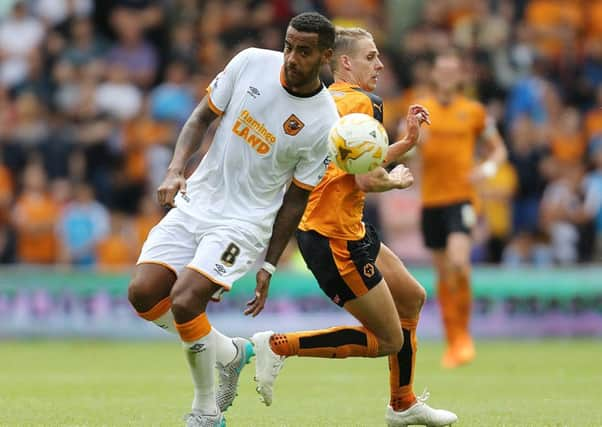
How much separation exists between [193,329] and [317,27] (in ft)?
6.24

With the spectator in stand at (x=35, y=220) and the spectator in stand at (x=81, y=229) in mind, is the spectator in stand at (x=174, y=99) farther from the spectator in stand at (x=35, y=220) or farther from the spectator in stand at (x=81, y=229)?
the spectator in stand at (x=35, y=220)

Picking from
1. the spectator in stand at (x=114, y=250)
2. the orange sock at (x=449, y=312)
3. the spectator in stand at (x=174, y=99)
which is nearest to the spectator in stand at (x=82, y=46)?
the spectator in stand at (x=174, y=99)

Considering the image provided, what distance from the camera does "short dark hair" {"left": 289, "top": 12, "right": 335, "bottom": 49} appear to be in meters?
7.71

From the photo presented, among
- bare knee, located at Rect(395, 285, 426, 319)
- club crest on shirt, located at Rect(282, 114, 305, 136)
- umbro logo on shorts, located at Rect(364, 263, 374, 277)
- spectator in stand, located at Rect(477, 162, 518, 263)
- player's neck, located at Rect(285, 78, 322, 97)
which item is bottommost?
spectator in stand, located at Rect(477, 162, 518, 263)

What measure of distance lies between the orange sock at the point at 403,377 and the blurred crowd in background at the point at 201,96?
9.33m

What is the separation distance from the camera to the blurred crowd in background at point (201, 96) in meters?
18.2

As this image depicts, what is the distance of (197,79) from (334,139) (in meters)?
12.5

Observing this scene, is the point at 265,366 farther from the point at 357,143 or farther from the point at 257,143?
the point at 357,143

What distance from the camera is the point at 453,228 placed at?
13.8 m

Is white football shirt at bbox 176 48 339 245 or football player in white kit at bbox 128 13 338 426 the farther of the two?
white football shirt at bbox 176 48 339 245

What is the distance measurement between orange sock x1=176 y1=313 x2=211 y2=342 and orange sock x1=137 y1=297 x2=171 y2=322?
1.09ft

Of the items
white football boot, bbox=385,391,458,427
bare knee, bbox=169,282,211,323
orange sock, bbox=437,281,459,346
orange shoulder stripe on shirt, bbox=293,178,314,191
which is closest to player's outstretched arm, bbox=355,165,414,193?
orange shoulder stripe on shirt, bbox=293,178,314,191

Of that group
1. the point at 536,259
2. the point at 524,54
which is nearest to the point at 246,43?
the point at 524,54

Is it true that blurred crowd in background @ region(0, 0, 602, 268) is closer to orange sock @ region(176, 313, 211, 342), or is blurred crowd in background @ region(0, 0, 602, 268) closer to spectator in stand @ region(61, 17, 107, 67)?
spectator in stand @ region(61, 17, 107, 67)
